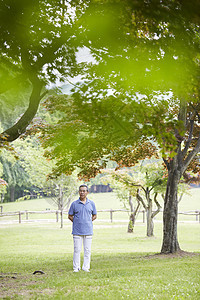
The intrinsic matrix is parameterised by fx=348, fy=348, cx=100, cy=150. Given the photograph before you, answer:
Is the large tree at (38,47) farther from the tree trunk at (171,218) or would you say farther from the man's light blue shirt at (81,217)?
the tree trunk at (171,218)

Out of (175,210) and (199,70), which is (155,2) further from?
(175,210)

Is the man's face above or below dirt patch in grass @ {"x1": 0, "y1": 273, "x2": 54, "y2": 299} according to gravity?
above

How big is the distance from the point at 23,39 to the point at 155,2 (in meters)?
3.61

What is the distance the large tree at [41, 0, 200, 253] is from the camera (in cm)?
489

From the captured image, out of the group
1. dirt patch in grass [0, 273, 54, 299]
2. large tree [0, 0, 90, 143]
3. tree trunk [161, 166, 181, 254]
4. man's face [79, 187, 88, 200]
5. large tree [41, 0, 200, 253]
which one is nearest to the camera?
large tree [41, 0, 200, 253]

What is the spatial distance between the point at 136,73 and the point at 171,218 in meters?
4.76

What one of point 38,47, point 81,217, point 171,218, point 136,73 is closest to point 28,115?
point 38,47

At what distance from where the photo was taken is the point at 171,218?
10273 millimetres

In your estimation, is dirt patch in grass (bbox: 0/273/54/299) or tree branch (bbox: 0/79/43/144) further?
tree branch (bbox: 0/79/43/144)

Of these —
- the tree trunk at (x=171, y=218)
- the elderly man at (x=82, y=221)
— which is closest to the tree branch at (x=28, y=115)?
the elderly man at (x=82, y=221)

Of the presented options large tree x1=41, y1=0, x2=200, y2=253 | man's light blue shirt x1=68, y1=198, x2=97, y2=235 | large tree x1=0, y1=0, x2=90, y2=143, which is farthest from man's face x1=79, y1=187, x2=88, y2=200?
large tree x1=0, y1=0, x2=90, y2=143

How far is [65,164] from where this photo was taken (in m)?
10.7

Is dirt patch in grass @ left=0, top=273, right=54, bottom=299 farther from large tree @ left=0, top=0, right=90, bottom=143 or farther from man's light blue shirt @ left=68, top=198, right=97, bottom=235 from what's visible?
large tree @ left=0, top=0, right=90, bottom=143

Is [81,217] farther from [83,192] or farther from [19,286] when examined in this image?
[19,286]
